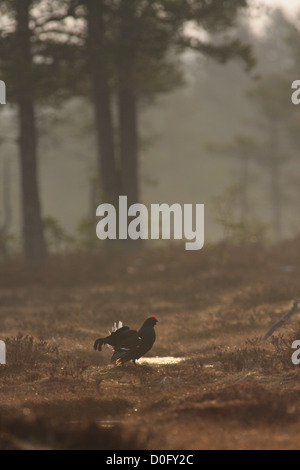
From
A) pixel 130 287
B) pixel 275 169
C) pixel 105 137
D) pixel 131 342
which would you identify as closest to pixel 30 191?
pixel 105 137

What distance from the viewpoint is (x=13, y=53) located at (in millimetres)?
21422

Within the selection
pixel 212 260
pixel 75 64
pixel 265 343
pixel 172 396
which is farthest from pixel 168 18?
pixel 172 396

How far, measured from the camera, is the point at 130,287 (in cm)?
2047

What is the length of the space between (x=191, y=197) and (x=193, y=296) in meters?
55.9

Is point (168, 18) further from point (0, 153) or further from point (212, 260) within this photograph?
point (0, 153)

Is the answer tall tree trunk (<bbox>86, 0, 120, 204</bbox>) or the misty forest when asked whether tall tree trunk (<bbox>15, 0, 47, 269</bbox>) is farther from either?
tall tree trunk (<bbox>86, 0, 120, 204</bbox>)

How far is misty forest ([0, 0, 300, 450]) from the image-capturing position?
7703 millimetres

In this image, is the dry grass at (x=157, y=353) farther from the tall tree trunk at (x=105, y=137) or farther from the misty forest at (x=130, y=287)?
the tall tree trunk at (x=105, y=137)

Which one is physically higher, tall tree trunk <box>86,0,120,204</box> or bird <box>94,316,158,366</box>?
tall tree trunk <box>86,0,120,204</box>

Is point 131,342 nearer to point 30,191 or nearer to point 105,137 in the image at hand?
point 30,191

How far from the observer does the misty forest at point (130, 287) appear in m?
7.70

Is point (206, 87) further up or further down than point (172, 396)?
further up

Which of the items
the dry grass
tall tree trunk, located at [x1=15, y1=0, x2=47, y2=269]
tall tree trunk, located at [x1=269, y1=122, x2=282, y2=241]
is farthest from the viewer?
tall tree trunk, located at [x1=269, y1=122, x2=282, y2=241]

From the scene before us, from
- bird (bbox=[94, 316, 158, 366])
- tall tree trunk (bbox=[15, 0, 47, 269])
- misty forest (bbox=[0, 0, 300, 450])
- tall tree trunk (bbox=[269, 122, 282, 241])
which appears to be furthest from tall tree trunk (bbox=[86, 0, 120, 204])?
tall tree trunk (bbox=[269, 122, 282, 241])
